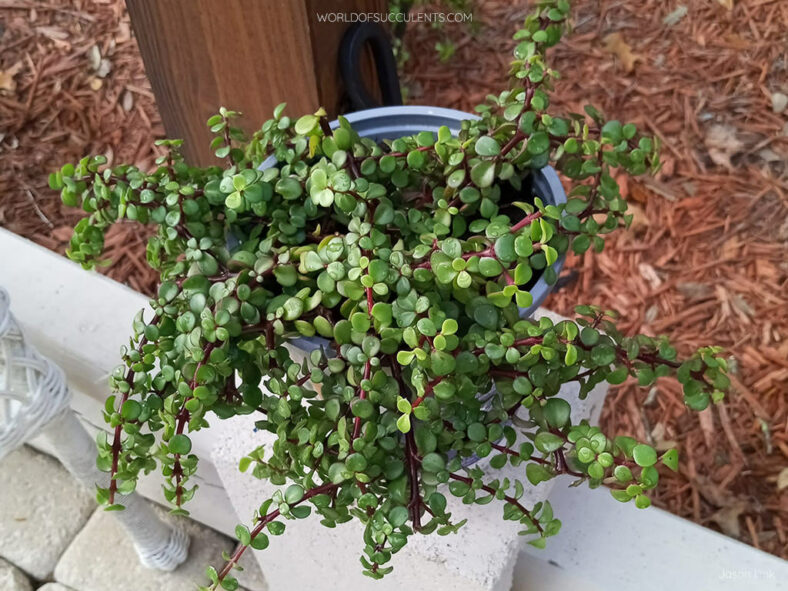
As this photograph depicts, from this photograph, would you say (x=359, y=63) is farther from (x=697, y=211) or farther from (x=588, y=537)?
(x=697, y=211)

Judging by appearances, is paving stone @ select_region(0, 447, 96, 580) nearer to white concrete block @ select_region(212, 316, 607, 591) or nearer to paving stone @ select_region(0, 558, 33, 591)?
paving stone @ select_region(0, 558, 33, 591)

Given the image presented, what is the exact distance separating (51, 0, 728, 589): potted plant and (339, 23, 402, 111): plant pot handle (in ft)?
1.21

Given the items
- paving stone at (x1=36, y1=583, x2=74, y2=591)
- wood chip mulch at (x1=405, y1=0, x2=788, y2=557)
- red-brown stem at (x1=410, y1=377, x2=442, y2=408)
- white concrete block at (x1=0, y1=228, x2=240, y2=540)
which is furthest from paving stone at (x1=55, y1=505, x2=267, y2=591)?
red-brown stem at (x1=410, y1=377, x2=442, y2=408)

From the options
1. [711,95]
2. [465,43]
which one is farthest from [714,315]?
[465,43]

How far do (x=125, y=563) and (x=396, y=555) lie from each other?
2.65ft

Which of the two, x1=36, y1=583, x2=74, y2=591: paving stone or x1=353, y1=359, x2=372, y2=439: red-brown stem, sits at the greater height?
x1=353, y1=359, x2=372, y2=439: red-brown stem

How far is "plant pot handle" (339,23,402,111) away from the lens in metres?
1.15

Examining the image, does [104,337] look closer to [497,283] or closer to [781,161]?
[497,283]

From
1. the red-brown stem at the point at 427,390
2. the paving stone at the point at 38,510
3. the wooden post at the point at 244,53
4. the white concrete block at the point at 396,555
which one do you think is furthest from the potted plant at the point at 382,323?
the paving stone at the point at 38,510

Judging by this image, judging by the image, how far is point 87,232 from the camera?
0.82 m

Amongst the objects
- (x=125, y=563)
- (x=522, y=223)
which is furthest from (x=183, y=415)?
(x=125, y=563)

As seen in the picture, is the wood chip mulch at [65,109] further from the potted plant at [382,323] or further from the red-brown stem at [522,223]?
the red-brown stem at [522,223]

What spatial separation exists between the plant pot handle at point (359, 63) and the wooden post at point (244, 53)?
15mm

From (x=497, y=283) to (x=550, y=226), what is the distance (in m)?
0.07
